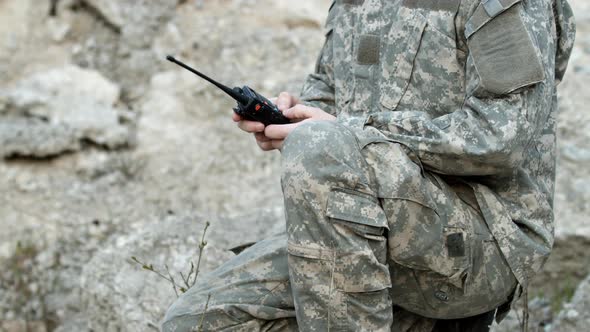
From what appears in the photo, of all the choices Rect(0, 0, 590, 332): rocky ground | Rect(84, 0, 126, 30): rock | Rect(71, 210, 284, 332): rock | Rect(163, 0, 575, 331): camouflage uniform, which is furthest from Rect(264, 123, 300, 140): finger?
Rect(84, 0, 126, 30): rock

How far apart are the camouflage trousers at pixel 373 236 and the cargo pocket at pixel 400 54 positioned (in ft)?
0.88

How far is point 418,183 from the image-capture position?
82.7 inches

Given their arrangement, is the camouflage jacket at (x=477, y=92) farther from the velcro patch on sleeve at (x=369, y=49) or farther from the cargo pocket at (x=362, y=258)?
the cargo pocket at (x=362, y=258)

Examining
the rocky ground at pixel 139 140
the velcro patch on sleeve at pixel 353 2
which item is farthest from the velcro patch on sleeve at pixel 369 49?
the rocky ground at pixel 139 140

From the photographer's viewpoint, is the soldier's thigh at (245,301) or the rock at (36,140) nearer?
the soldier's thigh at (245,301)

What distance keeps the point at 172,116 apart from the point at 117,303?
1.79 metres

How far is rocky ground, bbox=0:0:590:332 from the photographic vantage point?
3.77 meters

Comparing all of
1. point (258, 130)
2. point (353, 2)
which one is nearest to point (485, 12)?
point (353, 2)

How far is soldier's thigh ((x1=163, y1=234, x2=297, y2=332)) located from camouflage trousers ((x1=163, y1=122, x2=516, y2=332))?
0.24 metres

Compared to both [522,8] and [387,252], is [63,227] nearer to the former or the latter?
[387,252]

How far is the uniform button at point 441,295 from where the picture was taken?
2.25 m

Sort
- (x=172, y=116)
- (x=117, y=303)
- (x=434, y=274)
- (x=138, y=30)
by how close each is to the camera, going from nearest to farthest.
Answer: (x=434, y=274), (x=117, y=303), (x=172, y=116), (x=138, y=30)

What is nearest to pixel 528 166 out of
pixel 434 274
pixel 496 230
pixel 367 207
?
pixel 496 230

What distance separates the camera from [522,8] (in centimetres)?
214
